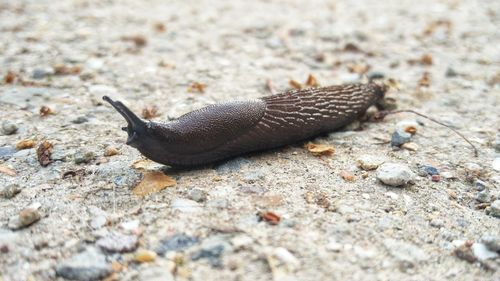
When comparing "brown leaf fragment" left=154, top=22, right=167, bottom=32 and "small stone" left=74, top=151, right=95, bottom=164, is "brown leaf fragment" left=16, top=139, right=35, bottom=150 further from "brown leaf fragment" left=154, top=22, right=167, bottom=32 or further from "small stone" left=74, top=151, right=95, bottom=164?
"brown leaf fragment" left=154, top=22, right=167, bottom=32

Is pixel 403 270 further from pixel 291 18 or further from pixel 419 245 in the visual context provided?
Answer: pixel 291 18

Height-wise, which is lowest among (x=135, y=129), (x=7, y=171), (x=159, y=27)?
(x=7, y=171)

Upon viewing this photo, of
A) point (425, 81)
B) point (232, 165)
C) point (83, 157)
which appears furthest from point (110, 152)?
point (425, 81)

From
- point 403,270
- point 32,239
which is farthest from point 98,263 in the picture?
point 403,270

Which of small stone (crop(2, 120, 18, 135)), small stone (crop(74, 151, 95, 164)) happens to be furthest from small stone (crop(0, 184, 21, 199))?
small stone (crop(2, 120, 18, 135))

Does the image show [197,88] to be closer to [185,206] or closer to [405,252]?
[185,206]
